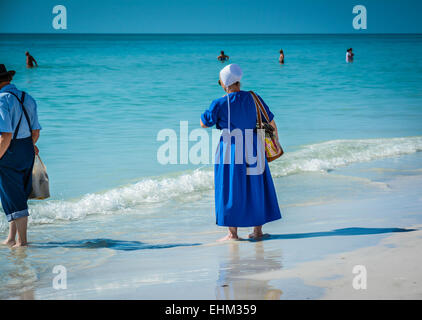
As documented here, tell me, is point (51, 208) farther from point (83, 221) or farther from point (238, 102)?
point (238, 102)

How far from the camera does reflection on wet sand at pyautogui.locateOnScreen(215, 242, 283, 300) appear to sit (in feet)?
10.5

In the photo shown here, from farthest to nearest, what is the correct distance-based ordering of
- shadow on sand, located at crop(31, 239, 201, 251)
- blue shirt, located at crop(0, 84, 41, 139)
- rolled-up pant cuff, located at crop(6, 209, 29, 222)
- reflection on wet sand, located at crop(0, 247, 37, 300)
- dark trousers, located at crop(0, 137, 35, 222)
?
shadow on sand, located at crop(31, 239, 201, 251), rolled-up pant cuff, located at crop(6, 209, 29, 222), dark trousers, located at crop(0, 137, 35, 222), blue shirt, located at crop(0, 84, 41, 139), reflection on wet sand, located at crop(0, 247, 37, 300)

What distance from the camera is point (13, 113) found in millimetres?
4445

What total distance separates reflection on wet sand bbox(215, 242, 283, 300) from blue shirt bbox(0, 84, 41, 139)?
1.99 m

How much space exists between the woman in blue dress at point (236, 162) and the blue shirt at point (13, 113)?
4.78 ft

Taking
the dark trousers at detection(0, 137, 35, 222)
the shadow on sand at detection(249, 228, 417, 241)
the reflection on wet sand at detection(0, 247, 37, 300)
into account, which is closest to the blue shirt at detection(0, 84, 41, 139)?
the dark trousers at detection(0, 137, 35, 222)

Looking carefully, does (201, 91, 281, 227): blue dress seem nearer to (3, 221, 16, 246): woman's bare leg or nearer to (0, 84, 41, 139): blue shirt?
(0, 84, 41, 139): blue shirt

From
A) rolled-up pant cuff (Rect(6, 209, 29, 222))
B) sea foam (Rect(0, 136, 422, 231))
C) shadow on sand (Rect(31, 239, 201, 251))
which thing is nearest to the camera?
rolled-up pant cuff (Rect(6, 209, 29, 222))

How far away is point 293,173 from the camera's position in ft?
26.4

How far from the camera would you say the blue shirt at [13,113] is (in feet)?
14.3

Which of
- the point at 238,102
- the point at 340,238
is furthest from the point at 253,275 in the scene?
the point at 238,102

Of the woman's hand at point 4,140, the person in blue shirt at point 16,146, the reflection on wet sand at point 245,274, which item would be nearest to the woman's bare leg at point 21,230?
the person in blue shirt at point 16,146

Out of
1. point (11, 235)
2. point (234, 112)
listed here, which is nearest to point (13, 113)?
point (11, 235)
